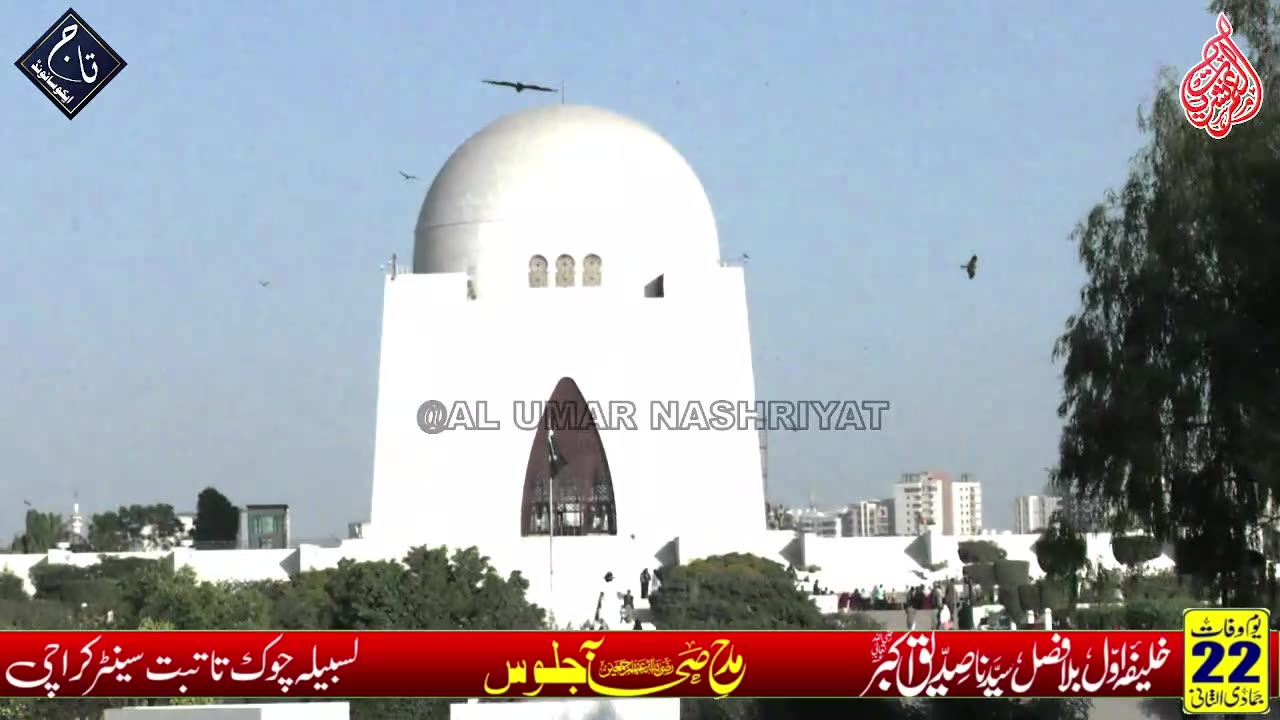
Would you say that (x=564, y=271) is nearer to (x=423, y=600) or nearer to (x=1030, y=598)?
(x=1030, y=598)

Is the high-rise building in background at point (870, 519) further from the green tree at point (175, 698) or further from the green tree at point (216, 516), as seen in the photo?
the green tree at point (175, 698)

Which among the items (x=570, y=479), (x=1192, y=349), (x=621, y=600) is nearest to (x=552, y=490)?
(x=570, y=479)

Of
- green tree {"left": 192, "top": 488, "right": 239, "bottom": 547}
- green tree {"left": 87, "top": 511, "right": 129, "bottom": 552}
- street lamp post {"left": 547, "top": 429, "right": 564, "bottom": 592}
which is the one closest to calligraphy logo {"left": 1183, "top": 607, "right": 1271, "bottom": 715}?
street lamp post {"left": 547, "top": 429, "right": 564, "bottom": 592}

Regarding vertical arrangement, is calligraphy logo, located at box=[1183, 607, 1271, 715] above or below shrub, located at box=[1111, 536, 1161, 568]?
below

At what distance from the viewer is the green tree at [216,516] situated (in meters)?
36.2

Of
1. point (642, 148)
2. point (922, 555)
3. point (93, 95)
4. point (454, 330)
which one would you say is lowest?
point (922, 555)

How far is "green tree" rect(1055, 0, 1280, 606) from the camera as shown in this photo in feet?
34.5

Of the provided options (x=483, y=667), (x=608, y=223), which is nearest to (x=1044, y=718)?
(x=483, y=667)

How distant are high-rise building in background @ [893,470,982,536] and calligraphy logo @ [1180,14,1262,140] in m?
63.7

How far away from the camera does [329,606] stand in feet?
55.2

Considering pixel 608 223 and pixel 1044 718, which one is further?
pixel 608 223

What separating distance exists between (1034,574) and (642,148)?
26.8 feet

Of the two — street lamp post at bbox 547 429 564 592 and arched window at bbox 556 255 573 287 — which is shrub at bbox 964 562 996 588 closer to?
street lamp post at bbox 547 429 564 592

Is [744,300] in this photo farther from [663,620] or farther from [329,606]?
[329,606]
